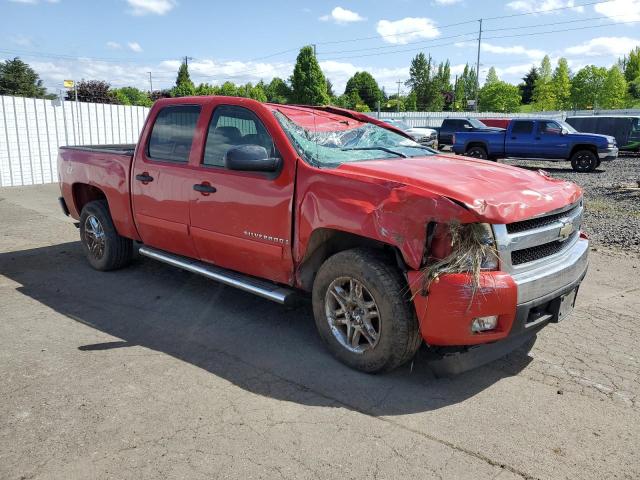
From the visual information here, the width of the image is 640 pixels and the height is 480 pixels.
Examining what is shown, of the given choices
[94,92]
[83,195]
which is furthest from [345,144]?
[94,92]

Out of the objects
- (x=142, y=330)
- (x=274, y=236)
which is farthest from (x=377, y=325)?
(x=142, y=330)

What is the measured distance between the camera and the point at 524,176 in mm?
Answer: 3896

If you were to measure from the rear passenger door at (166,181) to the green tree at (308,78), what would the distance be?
3997cm

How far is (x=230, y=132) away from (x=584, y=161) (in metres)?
17.7

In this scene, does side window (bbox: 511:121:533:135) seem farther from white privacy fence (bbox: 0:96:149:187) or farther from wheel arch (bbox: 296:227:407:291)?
wheel arch (bbox: 296:227:407:291)

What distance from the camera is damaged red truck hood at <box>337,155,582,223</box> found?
10.2 ft

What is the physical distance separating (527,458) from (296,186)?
7.36 feet

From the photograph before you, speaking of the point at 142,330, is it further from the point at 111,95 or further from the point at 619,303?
the point at 111,95

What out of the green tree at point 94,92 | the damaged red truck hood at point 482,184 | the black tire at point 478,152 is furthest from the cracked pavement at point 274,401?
the green tree at point 94,92

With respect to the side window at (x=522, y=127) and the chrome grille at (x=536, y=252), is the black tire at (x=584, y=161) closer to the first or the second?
the side window at (x=522, y=127)

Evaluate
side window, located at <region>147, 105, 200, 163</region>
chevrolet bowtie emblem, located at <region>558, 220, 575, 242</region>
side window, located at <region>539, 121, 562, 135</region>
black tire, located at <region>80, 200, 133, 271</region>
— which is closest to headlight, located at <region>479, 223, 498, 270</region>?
chevrolet bowtie emblem, located at <region>558, 220, 575, 242</region>

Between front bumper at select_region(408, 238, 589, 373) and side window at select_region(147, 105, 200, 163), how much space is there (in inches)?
104

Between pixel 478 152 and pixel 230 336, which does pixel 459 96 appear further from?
pixel 230 336

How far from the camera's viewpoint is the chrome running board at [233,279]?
3.99 meters
